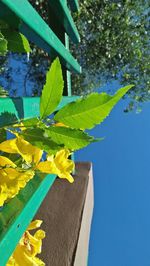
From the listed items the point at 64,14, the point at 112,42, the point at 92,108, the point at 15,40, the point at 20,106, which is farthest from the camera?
the point at 112,42

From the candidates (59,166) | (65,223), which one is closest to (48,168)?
(59,166)

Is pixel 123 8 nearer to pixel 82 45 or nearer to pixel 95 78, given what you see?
pixel 82 45

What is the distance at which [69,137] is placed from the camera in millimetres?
413

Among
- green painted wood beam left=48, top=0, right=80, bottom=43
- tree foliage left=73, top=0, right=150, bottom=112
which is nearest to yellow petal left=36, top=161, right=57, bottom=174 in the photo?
green painted wood beam left=48, top=0, right=80, bottom=43

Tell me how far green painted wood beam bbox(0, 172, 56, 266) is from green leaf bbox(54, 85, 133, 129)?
0.16 m

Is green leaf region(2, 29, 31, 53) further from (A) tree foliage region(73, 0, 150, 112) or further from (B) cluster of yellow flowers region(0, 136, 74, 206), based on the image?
(A) tree foliage region(73, 0, 150, 112)

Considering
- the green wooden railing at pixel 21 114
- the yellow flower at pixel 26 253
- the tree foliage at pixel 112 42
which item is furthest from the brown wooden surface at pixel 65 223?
the tree foliage at pixel 112 42

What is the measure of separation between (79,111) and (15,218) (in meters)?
0.19

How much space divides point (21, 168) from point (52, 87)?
0.29ft

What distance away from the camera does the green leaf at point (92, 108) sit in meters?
0.40

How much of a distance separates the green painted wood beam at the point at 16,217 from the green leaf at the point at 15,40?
0.66ft

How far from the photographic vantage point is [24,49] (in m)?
0.63

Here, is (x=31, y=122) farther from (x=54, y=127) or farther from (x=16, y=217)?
(x=16, y=217)

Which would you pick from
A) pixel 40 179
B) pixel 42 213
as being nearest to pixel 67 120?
pixel 40 179
